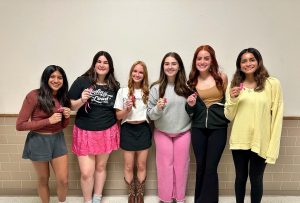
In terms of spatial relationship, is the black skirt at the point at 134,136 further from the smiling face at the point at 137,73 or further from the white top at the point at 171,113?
the smiling face at the point at 137,73

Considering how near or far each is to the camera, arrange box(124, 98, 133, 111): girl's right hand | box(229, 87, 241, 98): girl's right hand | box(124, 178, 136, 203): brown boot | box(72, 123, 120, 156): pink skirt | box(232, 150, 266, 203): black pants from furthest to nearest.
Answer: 1. box(124, 178, 136, 203): brown boot
2. box(72, 123, 120, 156): pink skirt
3. box(124, 98, 133, 111): girl's right hand
4. box(232, 150, 266, 203): black pants
5. box(229, 87, 241, 98): girl's right hand

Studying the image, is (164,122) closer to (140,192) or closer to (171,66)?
(171,66)

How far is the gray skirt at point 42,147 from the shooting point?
83.5 inches

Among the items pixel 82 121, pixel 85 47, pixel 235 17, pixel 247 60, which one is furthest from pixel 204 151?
pixel 85 47

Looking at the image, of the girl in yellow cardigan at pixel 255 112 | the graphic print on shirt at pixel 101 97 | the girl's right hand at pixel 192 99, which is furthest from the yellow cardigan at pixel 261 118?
the graphic print on shirt at pixel 101 97

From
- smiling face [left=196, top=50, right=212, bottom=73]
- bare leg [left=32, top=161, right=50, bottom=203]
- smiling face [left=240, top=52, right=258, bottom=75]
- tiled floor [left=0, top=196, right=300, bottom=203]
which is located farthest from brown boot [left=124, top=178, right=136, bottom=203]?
smiling face [left=240, top=52, right=258, bottom=75]

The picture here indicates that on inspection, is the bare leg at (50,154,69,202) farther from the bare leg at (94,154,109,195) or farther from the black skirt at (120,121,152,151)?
the black skirt at (120,121,152,151)

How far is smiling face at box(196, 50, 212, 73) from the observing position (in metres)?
2.30

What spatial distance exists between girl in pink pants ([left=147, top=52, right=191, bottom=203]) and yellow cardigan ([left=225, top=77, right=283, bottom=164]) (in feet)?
1.45

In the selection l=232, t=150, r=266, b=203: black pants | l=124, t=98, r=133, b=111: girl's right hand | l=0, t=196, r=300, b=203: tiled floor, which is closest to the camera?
l=232, t=150, r=266, b=203: black pants

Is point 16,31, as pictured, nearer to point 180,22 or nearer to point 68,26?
point 68,26

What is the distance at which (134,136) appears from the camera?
2.46 m

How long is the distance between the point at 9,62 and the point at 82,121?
0.91 m

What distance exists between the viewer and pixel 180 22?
8.36 ft
